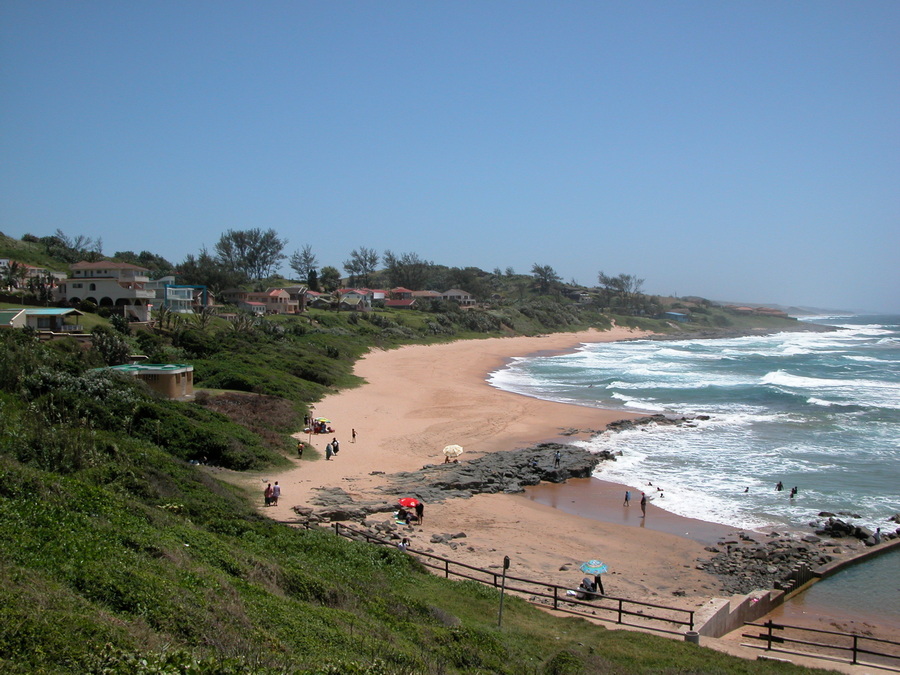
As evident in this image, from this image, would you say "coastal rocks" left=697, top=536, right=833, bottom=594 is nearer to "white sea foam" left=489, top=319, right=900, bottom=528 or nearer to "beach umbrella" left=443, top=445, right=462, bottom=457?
"white sea foam" left=489, top=319, right=900, bottom=528

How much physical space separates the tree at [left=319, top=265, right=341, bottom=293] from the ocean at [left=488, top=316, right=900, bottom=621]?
159 ft

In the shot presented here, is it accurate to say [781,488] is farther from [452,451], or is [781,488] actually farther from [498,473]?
[452,451]

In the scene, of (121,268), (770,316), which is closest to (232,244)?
(121,268)

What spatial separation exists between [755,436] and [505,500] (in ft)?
53.8

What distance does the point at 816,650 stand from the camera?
13.3m

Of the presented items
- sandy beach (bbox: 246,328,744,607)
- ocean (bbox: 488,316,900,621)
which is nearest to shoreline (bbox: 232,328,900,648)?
sandy beach (bbox: 246,328,744,607)

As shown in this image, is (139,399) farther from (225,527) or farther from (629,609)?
(629,609)

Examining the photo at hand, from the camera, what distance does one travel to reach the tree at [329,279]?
106 metres

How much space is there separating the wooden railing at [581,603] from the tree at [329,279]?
9158cm

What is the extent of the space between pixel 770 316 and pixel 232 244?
13368 cm

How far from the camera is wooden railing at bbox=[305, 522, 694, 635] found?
13461 mm

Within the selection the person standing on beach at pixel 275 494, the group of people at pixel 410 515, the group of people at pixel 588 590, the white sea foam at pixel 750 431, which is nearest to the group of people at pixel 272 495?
the person standing on beach at pixel 275 494

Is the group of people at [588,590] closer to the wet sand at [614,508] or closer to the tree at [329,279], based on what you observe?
the wet sand at [614,508]

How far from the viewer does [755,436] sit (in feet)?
108
